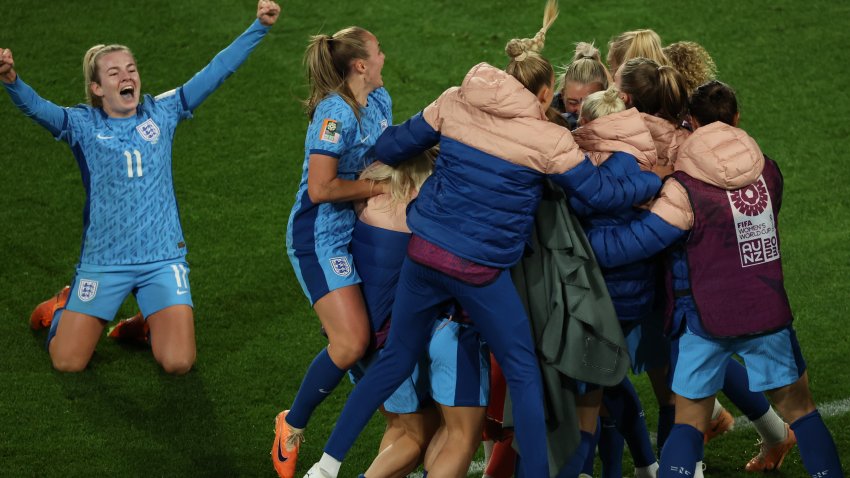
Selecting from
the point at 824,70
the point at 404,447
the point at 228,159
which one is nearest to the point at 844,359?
the point at 404,447

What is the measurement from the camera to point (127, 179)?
5762 millimetres

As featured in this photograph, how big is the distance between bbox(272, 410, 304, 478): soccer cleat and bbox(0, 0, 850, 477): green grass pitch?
294 millimetres

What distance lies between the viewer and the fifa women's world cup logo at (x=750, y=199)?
4.27 m

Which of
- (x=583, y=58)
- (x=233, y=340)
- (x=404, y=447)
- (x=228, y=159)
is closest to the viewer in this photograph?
(x=404, y=447)

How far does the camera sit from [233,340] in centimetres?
655

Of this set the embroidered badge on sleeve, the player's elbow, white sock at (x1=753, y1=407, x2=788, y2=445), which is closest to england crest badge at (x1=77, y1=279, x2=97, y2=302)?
the player's elbow

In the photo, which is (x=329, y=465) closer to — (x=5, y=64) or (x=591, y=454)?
(x=591, y=454)

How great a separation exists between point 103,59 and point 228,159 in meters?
2.59

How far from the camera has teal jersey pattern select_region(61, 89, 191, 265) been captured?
571 cm

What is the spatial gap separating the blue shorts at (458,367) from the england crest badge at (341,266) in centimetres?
55

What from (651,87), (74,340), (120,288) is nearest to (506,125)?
(651,87)

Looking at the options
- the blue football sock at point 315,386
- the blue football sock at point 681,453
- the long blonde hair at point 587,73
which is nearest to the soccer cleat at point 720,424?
the blue football sock at point 681,453

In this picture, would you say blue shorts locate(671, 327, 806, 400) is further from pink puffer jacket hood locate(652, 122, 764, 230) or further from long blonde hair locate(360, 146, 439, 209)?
long blonde hair locate(360, 146, 439, 209)

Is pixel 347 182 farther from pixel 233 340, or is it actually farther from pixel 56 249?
pixel 56 249
